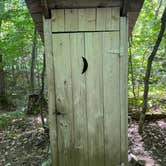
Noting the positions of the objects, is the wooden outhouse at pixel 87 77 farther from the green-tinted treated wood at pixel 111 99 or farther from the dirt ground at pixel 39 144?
the dirt ground at pixel 39 144

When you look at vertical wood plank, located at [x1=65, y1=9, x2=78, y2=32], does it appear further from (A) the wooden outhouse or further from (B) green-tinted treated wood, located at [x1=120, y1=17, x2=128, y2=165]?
(B) green-tinted treated wood, located at [x1=120, y1=17, x2=128, y2=165]

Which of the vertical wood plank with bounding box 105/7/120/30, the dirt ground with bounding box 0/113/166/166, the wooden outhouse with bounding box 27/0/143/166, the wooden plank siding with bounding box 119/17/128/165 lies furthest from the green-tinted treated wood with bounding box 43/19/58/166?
the dirt ground with bounding box 0/113/166/166

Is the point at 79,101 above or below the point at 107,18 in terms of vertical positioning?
below

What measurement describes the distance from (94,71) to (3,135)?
3811 millimetres

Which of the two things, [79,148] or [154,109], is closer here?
[79,148]

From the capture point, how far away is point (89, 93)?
7.45 ft

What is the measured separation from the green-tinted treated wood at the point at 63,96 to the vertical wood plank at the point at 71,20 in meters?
0.08

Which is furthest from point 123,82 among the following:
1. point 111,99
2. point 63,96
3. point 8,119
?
point 8,119

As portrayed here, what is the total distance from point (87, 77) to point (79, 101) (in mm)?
280

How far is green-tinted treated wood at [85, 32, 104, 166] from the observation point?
2207 millimetres

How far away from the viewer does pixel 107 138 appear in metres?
2.34

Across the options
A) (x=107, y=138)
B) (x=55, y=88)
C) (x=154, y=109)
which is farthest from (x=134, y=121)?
(x=55, y=88)

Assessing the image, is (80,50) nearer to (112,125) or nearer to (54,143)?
(112,125)

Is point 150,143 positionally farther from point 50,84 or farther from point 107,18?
point 107,18
